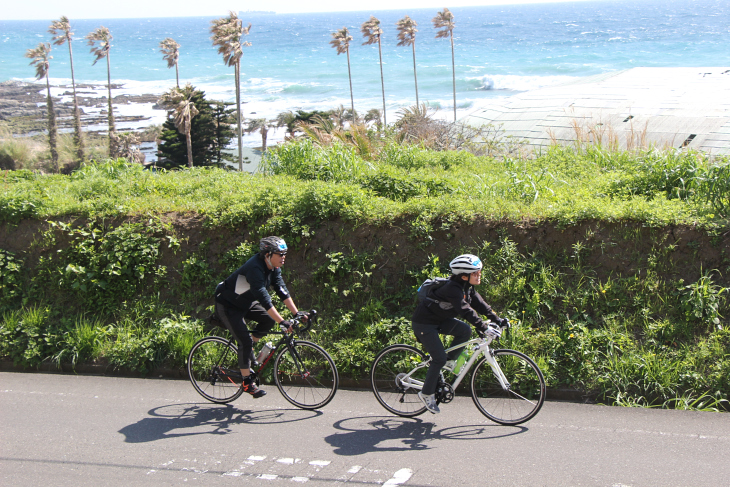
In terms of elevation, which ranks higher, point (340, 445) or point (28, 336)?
point (28, 336)

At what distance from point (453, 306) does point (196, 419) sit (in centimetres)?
279

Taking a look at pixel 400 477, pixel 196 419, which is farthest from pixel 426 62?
pixel 400 477

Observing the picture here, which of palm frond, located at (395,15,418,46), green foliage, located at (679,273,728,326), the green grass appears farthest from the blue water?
green foliage, located at (679,273,728,326)

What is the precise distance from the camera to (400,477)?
4.49 m

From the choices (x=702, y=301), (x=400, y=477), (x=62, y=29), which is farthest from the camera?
(x=62, y=29)

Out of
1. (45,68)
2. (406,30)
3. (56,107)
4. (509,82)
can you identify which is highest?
(406,30)

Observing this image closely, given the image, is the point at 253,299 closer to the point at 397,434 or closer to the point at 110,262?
the point at 397,434

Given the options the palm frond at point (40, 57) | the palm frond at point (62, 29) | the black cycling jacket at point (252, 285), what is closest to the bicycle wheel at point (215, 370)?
the black cycling jacket at point (252, 285)

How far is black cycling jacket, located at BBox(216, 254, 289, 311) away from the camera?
5445mm

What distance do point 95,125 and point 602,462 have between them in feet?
268

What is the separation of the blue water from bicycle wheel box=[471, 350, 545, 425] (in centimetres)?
6610

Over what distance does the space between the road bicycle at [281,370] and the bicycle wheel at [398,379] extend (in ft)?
1.50

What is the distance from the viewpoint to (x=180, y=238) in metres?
8.20

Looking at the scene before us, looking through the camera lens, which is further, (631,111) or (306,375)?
(631,111)
